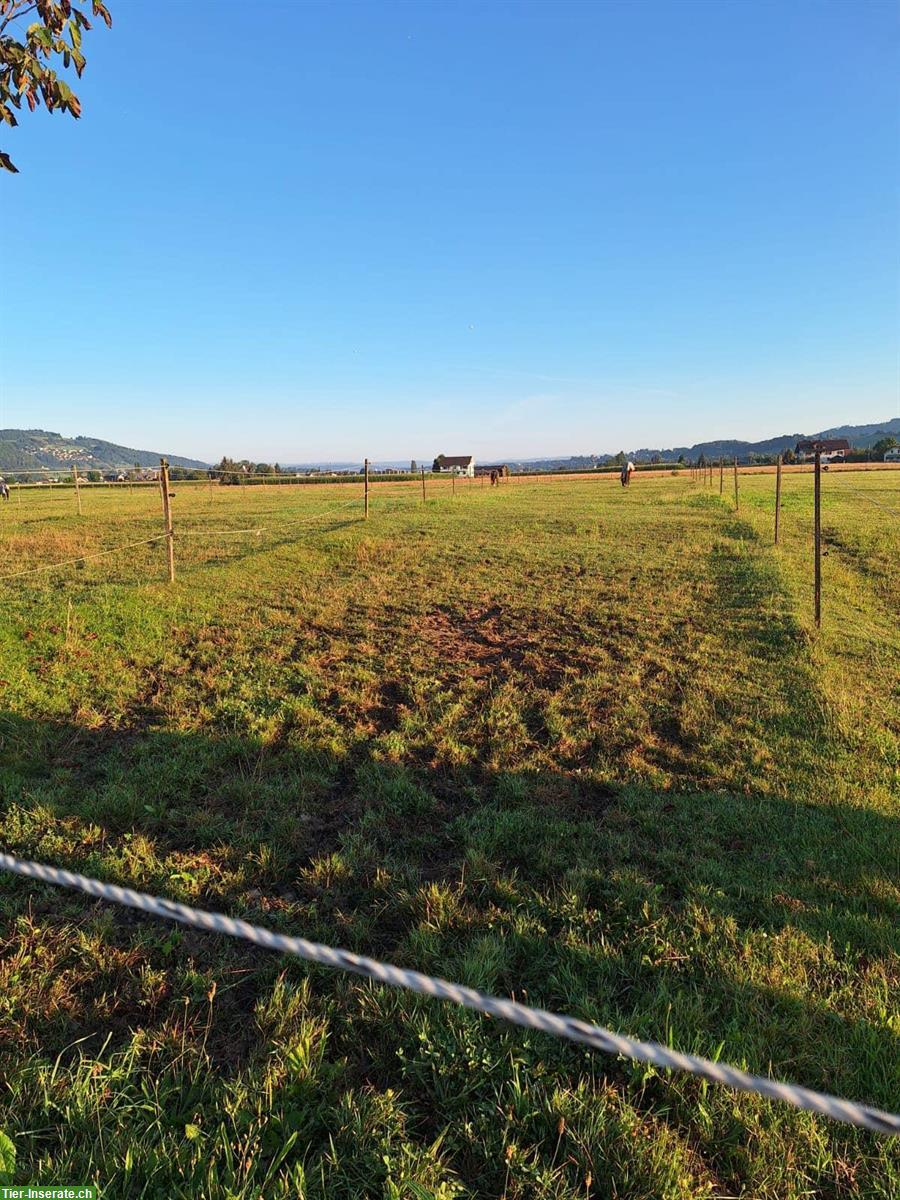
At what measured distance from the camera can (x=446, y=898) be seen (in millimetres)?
3035

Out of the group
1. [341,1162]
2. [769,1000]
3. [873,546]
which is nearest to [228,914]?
[341,1162]

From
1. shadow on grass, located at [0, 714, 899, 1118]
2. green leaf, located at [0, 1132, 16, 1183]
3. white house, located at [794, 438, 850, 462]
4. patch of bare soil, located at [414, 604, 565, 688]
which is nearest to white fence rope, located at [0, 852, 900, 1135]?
shadow on grass, located at [0, 714, 899, 1118]

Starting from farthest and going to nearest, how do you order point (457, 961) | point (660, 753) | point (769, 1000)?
point (660, 753) < point (457, 961) < point (769, 1000)

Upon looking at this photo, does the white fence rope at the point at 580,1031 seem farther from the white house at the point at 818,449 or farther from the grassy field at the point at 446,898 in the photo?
the white house at the point at 818,449

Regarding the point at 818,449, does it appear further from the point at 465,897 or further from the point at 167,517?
the point at 167,517

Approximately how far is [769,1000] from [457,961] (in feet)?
4.34

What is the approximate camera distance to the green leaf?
5.78 ft

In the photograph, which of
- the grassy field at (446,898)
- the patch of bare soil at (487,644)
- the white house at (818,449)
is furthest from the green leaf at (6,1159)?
the white house at (818,449)

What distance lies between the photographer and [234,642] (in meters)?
7.29

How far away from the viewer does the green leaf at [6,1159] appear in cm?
176

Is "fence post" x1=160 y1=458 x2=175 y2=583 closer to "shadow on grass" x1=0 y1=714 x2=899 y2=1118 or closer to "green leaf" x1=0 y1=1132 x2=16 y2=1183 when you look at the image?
"shadow on grass" x1=0 y1=714 x2=899 y2=1118

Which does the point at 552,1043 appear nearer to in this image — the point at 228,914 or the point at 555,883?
the point at 555,883

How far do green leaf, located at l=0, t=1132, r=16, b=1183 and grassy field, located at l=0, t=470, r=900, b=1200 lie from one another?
0.05m

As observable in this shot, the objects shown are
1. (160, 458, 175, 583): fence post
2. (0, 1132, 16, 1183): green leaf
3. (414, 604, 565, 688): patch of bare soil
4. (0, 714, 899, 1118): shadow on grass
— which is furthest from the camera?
(160, 458, 175, 583): fence post
